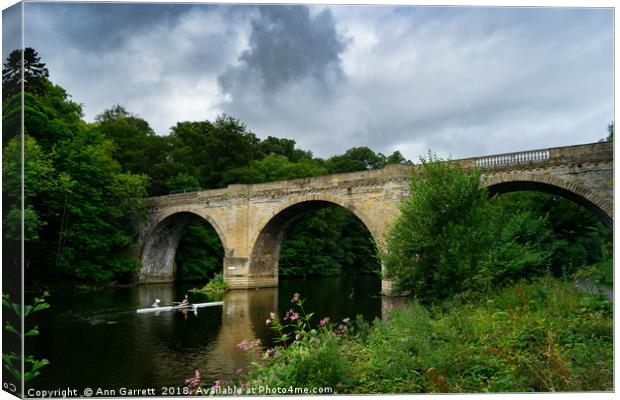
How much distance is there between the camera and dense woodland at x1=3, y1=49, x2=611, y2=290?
12.1m

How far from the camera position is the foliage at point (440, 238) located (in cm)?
1192

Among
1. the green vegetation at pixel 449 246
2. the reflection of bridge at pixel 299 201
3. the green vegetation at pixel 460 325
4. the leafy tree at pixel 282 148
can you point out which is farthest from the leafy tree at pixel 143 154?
the green vegetation at pixel 449 246

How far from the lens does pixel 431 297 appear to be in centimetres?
1216

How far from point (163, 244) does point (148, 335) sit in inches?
874

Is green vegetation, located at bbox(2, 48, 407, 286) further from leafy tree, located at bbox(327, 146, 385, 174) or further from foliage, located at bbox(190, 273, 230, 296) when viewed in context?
foliage, located at bbox(190, 273, 230, 296)

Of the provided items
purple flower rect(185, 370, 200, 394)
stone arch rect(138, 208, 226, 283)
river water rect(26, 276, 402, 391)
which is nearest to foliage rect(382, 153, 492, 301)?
river water rect(26, 276, 402, 391)

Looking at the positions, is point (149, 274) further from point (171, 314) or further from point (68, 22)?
point (68, 22)

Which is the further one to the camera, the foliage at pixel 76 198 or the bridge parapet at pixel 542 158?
the foliage at pixel 76 198

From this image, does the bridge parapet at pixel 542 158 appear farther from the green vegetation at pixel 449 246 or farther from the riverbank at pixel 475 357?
the riverbank at pixel 475 357

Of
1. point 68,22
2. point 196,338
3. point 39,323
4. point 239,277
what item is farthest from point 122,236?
point 68,22

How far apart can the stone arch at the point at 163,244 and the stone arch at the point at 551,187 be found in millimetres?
19004

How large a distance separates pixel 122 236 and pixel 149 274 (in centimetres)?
497

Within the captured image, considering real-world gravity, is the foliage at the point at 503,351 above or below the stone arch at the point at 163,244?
below

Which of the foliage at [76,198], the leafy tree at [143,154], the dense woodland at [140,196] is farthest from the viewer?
the leafy tree at [143,154]
